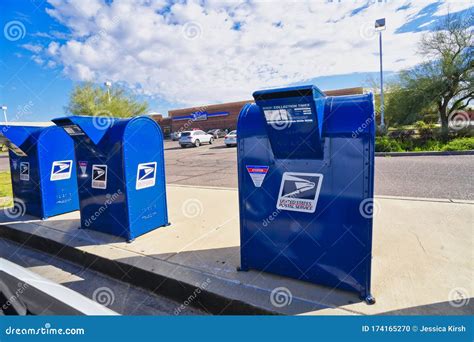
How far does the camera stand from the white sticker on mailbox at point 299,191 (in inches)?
102

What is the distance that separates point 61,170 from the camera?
5.32m

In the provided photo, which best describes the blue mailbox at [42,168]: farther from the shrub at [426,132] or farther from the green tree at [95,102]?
the green tree at [95,102]

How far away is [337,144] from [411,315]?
1555 mm

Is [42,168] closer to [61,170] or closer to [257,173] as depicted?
[61,170]

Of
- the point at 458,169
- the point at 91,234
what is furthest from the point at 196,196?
the point at 458,169

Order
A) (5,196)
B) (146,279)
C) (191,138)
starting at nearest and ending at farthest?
(146,279) → (5,196) → (191,138)

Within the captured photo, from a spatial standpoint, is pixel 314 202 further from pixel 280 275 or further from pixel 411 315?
pixel 411 315

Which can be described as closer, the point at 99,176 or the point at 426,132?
the point at 99,176

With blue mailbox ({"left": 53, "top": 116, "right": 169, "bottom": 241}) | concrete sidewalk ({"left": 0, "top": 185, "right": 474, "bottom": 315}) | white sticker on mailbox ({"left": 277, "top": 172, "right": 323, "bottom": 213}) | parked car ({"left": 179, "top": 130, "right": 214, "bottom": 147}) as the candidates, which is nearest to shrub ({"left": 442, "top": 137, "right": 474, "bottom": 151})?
concrete sidewalk ({"left": 0, "top": 185, "right": 474, "bottom": 315})

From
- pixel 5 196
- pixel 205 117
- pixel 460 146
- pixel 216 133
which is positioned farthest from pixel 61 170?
pixel 205 117

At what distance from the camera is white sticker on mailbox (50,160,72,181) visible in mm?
5242

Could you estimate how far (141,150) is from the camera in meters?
4.09

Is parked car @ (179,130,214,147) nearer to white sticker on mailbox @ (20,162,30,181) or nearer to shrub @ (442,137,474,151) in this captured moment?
shrub @ (442,137,474,151)

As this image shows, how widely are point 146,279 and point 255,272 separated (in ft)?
4.18
